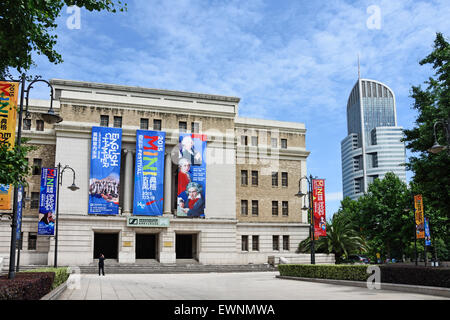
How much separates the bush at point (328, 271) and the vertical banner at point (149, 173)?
49.9 ft

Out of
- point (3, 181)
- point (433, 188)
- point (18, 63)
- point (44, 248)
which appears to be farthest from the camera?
point (44, 248)

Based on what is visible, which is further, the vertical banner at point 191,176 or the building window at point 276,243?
the building window at point 276,243

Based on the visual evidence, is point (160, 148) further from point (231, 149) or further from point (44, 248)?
point (44, 248)

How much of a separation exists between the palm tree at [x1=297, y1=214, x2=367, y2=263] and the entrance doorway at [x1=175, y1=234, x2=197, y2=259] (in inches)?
502

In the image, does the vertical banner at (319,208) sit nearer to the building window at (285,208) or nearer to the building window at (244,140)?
the building window at (285,208)

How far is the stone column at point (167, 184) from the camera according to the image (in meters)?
43.0

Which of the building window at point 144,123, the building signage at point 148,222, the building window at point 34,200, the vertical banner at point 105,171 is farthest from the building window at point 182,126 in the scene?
the building window at point 34,200

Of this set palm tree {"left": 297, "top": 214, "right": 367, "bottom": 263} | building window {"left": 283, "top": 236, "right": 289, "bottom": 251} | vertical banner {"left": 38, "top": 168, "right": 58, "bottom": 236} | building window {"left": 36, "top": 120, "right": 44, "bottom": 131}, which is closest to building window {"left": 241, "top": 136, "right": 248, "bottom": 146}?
building window {"left": 283, "top": 236, "right": 289, "bottom": 251}

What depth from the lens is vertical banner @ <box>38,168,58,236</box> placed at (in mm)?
38281

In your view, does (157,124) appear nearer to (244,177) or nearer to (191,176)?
(191,176)

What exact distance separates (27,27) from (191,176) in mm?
30298
